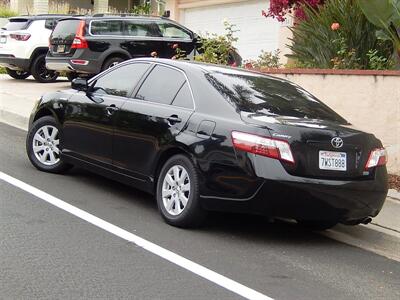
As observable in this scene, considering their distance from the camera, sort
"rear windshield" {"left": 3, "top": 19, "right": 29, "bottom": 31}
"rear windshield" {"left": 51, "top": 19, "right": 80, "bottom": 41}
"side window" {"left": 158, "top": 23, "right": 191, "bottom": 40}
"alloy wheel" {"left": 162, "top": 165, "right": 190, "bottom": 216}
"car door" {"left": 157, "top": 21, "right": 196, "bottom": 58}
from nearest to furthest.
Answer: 1. "alloy wheel" {"left": 162, "top": 165, "right": 190, "bottom": 216}
2. "rear windshield" {"left": 51, "top": 19, "right": 80, "bottom": 41}
3. "car door" {"left": 157, "top": 21, "right": 196, "bottom": 58}
4. "side window" {"left": 158, "top": 23, "right": 191, "bottom": 40}
5. "rear windshield" {"left": 3, "top": 19, "right": 29, "bottom": 31}

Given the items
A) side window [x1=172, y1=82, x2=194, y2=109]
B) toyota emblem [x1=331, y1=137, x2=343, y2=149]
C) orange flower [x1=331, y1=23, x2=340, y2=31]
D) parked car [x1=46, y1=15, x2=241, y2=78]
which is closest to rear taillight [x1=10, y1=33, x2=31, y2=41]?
parked car [x1=46, y1=15, x2=241, y2=78]

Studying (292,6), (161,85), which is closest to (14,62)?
(292,6)

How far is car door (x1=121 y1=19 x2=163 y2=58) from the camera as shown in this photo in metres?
15.2

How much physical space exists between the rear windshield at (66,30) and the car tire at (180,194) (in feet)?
32.3

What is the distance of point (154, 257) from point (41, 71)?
13.6m

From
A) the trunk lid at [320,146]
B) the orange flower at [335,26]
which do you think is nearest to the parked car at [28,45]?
the orange flower at [335,26]

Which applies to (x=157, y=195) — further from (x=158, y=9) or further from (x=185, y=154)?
(x=158, y=9)

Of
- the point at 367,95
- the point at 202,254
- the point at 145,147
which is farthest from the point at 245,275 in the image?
the point at 367,95

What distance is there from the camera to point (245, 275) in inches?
194

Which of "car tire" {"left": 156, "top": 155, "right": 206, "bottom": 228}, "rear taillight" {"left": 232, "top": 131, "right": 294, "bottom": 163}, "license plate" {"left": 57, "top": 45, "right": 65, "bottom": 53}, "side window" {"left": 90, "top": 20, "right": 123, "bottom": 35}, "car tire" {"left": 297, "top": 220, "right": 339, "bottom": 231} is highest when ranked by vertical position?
"side window" {"left": 90, "top": 20, "right": 123, "bottom": 35}

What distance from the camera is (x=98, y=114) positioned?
23.1 ft

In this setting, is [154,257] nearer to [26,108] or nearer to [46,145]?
[46,145]

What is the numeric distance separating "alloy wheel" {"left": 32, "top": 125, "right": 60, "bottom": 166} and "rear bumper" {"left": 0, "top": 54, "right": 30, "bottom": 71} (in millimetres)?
10119

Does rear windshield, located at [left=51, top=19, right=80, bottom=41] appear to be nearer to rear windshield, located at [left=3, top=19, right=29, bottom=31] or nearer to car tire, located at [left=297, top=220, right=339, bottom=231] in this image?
rear windshield, located at [left=3, top=19, right=29, bottom=31]
